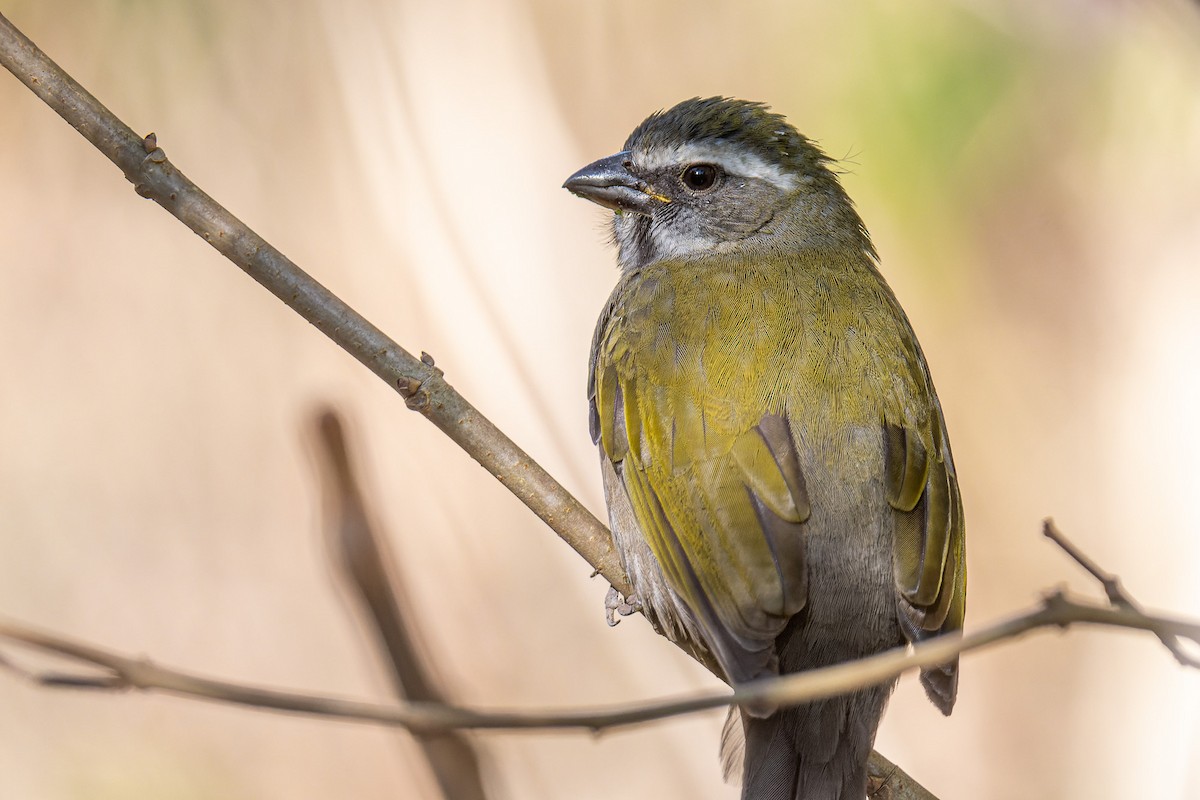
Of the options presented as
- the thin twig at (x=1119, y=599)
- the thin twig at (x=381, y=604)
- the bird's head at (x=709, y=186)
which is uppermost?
the bird's head at (x=709, y=186)

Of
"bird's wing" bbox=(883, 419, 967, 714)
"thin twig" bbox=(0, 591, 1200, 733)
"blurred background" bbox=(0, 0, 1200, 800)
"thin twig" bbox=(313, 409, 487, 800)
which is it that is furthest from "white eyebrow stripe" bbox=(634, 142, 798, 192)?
"thin twig" bbox=(0, 591, 1200, 733)

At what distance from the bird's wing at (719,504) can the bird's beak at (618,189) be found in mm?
948

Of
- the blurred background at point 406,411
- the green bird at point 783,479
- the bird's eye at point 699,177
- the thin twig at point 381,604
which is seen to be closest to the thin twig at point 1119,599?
the green bird at point 783,479

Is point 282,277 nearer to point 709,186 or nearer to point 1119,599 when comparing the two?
point 709,186

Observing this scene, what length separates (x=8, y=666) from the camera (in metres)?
1.73

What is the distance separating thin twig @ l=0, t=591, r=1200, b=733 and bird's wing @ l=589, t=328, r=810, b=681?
127 centimetres

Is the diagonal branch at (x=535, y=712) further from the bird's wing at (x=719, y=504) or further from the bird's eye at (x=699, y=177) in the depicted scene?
the bird's eye at (x=699, y=177)

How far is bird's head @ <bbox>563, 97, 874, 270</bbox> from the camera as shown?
4.30 meters

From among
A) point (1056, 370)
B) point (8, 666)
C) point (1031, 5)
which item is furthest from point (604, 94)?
point (8, 666)

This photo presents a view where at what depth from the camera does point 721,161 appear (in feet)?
14.2

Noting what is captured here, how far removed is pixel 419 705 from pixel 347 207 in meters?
5.07

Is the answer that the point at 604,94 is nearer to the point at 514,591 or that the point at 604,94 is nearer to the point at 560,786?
the point at 514,591

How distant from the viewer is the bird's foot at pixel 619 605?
3.74 m

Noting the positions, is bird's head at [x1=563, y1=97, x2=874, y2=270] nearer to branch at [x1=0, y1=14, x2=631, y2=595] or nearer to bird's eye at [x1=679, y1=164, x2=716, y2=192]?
bird's eye at [x1=679, y1=164, x2=716, y2=192]
